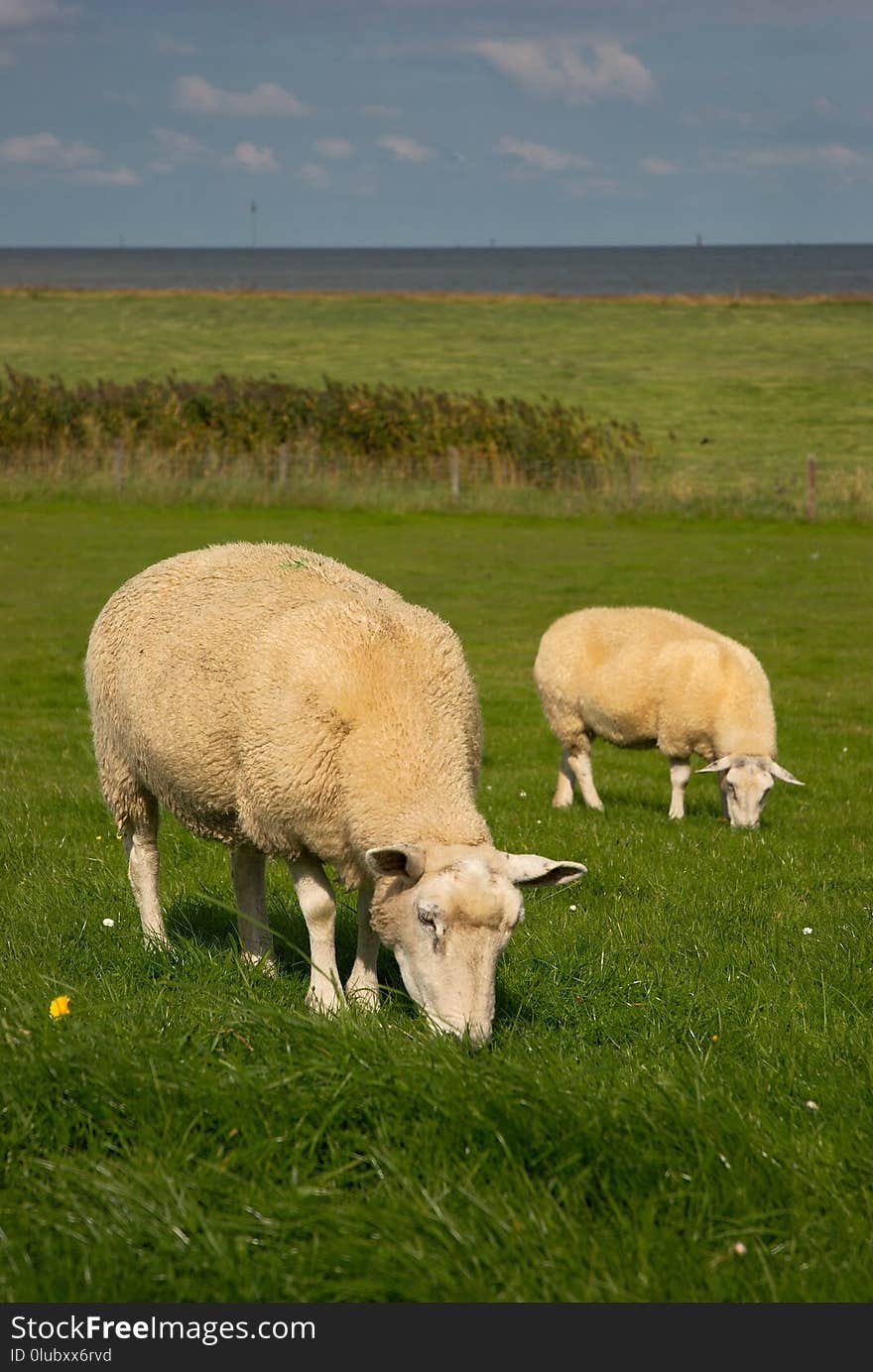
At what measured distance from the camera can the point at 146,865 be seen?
22.6ft

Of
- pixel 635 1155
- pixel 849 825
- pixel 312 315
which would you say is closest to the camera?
pixel 635 1155

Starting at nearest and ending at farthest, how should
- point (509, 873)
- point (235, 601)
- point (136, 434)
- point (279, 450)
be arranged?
1. point (509, 873)
2. point (235, 601)
3. point (279, 450)
4. point (136, 434)

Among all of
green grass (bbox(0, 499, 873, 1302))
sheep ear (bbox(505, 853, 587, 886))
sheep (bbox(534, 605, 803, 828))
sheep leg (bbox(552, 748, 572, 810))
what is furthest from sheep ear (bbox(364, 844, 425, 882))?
sheep leg (bbox(552, 748, 572, 810))

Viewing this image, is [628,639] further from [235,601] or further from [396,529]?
[396,529]

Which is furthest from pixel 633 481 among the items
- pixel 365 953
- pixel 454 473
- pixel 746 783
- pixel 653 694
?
pixel 365 953

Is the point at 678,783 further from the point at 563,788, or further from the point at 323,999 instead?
the point at 323,999

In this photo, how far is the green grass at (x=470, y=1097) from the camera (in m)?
3.64

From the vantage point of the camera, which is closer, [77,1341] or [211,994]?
[77,1341]

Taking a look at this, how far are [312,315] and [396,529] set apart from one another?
204 ft

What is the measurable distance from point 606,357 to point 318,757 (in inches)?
2546

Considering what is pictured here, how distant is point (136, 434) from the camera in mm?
35000

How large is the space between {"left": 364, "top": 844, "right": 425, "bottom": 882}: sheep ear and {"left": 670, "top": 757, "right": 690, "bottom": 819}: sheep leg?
5894 mm

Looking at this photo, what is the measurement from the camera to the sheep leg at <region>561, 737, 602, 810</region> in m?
A: 11.3

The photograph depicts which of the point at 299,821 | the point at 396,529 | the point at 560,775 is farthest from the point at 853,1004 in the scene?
the point at 396,529
